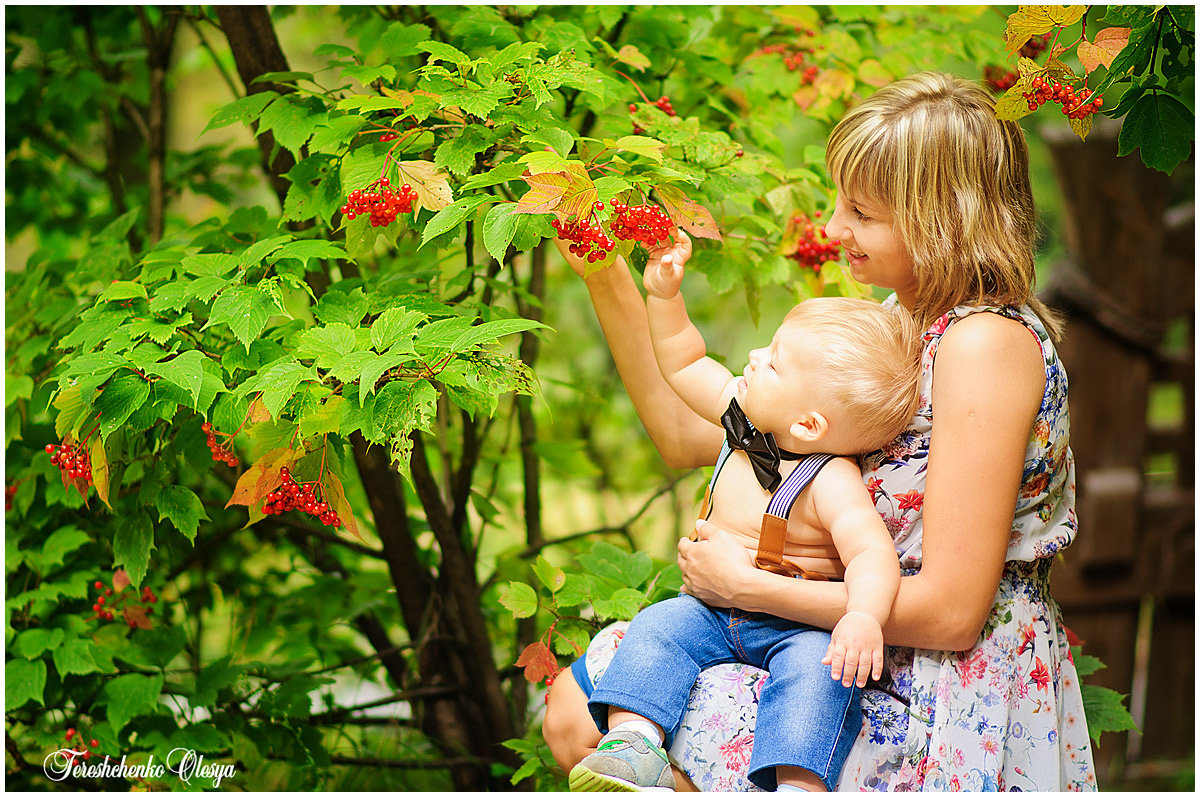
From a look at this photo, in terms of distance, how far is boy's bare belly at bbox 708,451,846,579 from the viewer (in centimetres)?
142

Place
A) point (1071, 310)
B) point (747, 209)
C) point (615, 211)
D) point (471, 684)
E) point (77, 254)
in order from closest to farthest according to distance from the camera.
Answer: point (615, 211) < point (747, 209) < point (471, 684) < point (77, 254) < point (1071, 310)

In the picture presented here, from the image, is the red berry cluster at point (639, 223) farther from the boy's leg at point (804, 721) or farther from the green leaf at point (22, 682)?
the green leaf at point (22, 682)

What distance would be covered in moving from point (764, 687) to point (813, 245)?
39.4 inches

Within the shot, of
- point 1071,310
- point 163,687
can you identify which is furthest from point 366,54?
point 1071,310

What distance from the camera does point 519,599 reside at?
1761 millimetres

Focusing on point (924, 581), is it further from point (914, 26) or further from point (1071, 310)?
point (1071, 310)

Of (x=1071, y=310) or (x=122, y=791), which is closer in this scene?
(x=122, y=791)

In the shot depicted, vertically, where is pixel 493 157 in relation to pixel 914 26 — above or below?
below

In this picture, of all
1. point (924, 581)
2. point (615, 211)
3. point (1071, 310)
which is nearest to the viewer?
point (924, 581)

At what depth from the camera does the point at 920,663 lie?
140 centimetres

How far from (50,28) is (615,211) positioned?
7.43 feet

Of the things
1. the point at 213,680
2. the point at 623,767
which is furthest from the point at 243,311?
the point at 213,680

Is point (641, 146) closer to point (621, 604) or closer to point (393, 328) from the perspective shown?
point (393, 328)

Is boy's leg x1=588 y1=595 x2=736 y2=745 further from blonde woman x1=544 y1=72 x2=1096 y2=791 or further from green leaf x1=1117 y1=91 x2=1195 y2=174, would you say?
green leaf x1=1117 y1=91 x2=1195 y2=174
